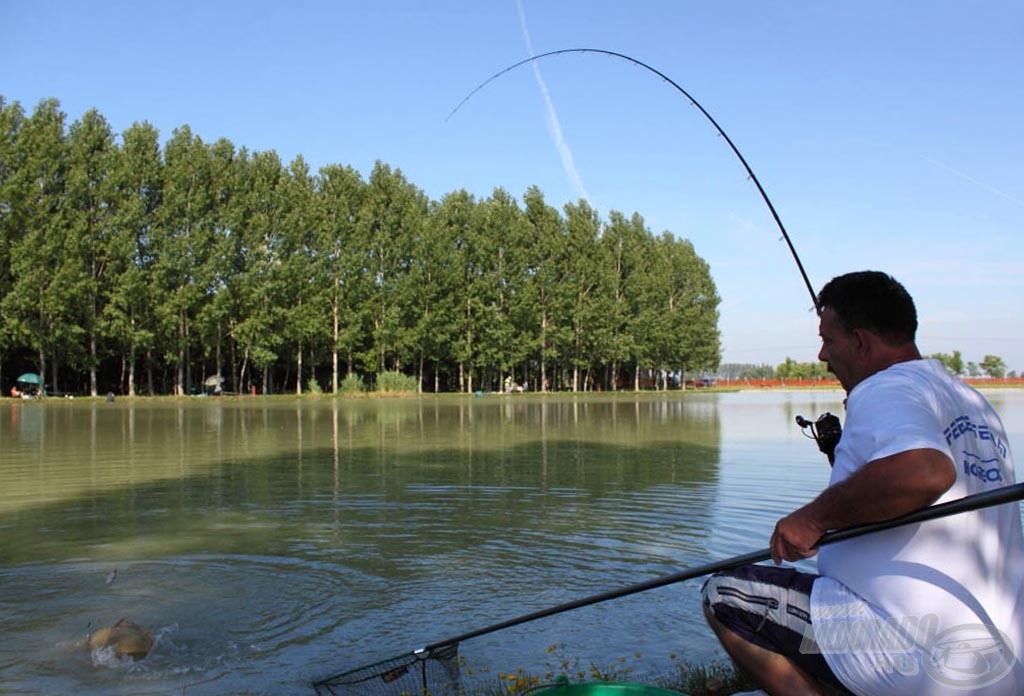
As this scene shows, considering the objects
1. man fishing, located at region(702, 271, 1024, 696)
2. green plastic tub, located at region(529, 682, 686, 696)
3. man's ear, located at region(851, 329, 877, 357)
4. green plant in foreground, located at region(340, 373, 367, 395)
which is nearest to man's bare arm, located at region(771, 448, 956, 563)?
man fishing, located at region(702, 271, 1024, 696)

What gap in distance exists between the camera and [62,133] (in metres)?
50.7

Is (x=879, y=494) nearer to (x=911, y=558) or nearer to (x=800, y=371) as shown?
(x=911, y=558)

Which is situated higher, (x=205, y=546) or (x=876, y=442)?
(x=876, y=442)

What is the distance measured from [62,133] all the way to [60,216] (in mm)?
6527

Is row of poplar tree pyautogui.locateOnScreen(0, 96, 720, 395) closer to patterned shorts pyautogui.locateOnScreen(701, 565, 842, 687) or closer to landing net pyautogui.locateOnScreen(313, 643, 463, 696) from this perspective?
landing net pyautogui.locateOnScreen(313, 643, 463, 696)

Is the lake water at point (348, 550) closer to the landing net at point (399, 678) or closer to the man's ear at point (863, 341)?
the landing net at point (399, 678)

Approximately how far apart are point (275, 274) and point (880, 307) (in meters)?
54.6

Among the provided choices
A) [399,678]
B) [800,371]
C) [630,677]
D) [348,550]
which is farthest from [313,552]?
[800,371]

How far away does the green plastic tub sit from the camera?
3102 mm

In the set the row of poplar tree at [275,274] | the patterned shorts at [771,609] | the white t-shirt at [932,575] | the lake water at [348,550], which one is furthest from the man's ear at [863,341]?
the row of poplar tree at [275,274]

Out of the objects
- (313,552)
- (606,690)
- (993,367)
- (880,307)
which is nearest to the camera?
(880,307)

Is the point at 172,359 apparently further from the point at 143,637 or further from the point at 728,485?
the point at 143,637

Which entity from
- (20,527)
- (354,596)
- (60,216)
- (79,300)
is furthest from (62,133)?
(354,596)

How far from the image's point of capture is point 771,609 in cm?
281
